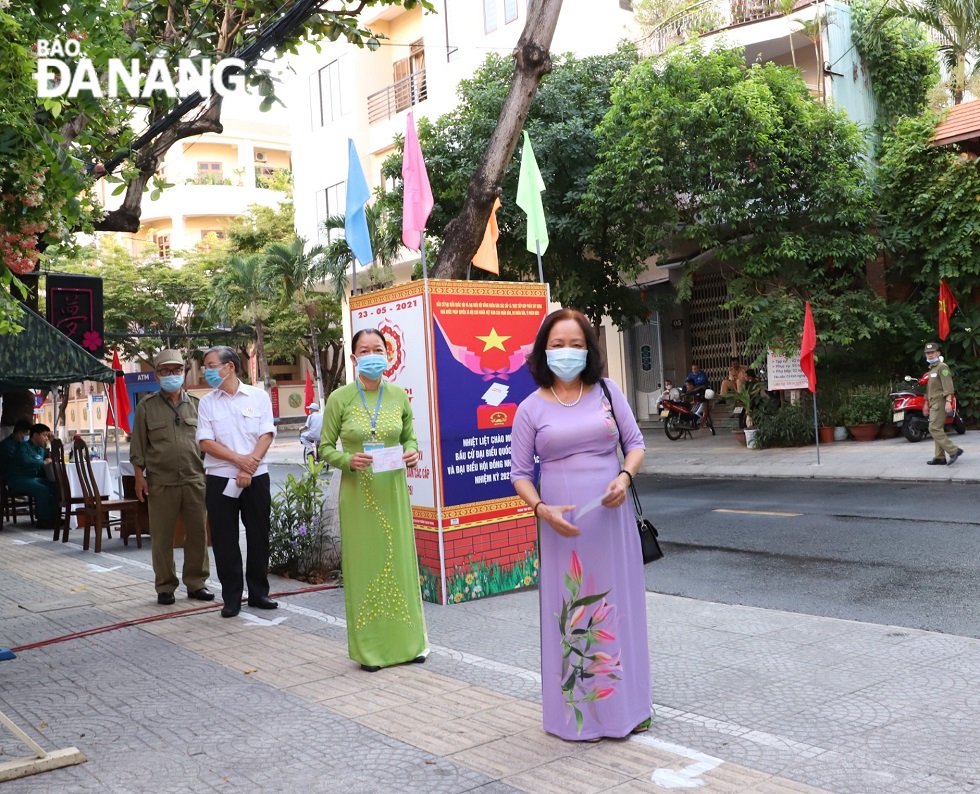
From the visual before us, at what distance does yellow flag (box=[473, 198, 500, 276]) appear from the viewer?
854 centimetres

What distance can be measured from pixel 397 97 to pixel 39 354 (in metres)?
26.1

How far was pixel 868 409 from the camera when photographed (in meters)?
18.3

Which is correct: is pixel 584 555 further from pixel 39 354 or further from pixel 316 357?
pixel 316 357

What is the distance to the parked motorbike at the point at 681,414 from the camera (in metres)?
22.3

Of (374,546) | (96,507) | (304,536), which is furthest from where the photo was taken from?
(96,507)

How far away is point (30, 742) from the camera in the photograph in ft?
13.6

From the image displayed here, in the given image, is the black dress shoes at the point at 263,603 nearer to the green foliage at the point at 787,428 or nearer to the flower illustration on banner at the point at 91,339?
the flower illustration on banner at the point at 91,339

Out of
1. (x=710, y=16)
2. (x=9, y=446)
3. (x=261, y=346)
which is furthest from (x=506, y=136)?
(x=261, y=346)

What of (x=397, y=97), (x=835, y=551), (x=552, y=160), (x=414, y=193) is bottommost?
(x=835, y=551)

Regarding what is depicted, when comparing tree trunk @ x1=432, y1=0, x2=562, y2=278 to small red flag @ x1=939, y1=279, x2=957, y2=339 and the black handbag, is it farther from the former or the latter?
small red flag @ x1=939, y1=279, x2=957, y2=339

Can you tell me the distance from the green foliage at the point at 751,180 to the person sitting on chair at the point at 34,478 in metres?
10.5

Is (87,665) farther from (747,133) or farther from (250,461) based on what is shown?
(747,133)

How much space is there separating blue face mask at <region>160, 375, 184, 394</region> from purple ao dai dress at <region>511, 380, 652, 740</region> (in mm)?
4778

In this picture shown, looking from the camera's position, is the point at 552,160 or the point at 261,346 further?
the point at 261,346
